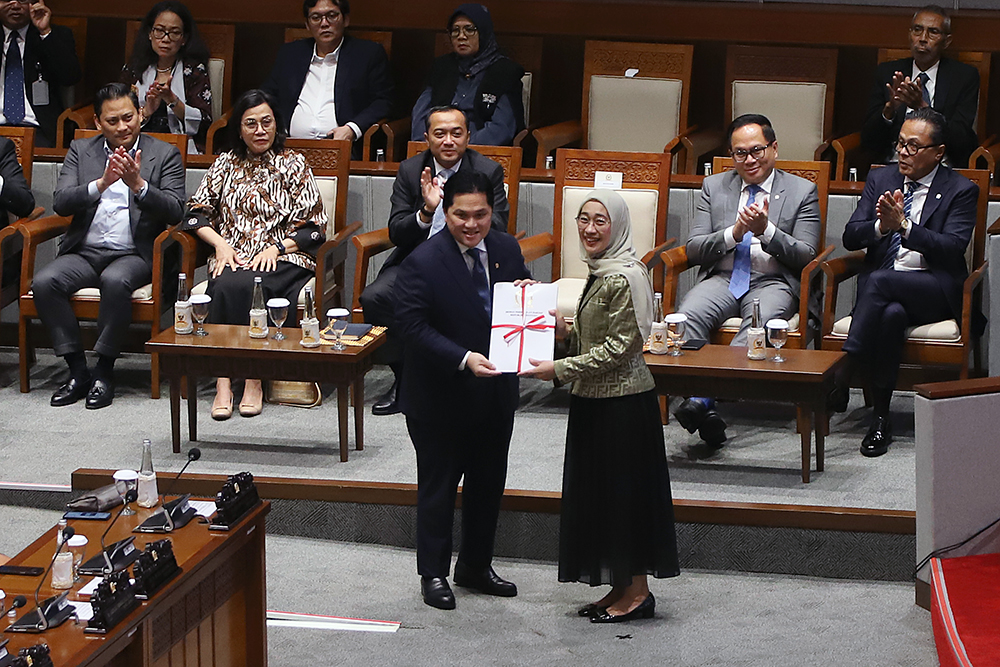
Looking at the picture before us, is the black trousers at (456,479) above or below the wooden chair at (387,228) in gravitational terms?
below

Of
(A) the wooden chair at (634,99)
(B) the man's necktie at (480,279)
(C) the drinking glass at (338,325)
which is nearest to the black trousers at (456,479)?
(B) the man's necktie at (480,279)

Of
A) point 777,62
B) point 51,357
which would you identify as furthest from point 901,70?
point 51,357

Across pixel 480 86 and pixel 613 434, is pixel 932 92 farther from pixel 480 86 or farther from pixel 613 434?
pixel 613 434

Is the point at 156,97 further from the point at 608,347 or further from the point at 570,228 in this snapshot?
the point at 608,347

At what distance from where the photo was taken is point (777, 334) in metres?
4.54

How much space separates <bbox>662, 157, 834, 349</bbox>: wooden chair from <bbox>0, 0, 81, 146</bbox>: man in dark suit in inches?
108

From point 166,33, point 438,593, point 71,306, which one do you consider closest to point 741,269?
point 438,593

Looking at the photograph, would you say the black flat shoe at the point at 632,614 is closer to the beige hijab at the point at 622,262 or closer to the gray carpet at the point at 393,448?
the gray carpet at the point at 393,448

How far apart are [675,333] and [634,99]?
1.86 metres

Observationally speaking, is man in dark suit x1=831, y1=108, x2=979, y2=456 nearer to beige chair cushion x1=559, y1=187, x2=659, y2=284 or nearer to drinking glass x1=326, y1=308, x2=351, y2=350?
beige chair cushion x1=559, y1=187, x2=659, y2=284

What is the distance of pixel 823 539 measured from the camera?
4.12 m

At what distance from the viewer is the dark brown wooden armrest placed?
232 inches

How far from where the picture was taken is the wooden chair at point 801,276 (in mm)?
4863

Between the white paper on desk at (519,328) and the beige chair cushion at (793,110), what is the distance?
2657 mm
